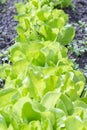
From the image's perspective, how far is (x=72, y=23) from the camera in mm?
3914

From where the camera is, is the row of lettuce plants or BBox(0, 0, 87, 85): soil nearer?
the row of lettuce plants

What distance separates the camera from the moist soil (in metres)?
3.32

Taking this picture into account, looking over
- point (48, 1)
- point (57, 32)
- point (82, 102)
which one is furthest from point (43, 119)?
point (48, 1)

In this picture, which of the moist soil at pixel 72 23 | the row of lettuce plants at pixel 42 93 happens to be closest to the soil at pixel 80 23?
the moist soil at pixel 72 23

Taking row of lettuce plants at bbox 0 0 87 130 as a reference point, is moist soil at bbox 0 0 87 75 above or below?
below

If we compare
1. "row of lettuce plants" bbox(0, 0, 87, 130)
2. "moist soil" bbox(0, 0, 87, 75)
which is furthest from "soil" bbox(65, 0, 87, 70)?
"row of lettuce plants" bbox(0, 0, 87, 130)

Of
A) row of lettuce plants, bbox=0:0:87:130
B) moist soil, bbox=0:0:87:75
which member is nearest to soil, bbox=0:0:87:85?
moist soil, bbox=0:0:87:75

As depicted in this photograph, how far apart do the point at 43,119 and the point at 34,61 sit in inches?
28.7

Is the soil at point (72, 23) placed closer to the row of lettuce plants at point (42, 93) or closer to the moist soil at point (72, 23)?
the moist soil at point (72, 23)

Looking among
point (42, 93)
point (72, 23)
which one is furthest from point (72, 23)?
point (42, 93)

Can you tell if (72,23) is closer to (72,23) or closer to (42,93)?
(72,23)

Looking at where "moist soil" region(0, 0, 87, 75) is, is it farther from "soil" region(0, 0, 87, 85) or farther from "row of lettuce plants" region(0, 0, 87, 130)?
"row of lettuce plants" region(0, 0, 87, 130)

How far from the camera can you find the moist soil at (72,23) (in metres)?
3.32

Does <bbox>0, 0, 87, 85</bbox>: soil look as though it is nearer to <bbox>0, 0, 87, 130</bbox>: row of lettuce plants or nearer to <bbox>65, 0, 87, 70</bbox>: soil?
<bbox>65, 0, 87, 70</bbox>: soil
